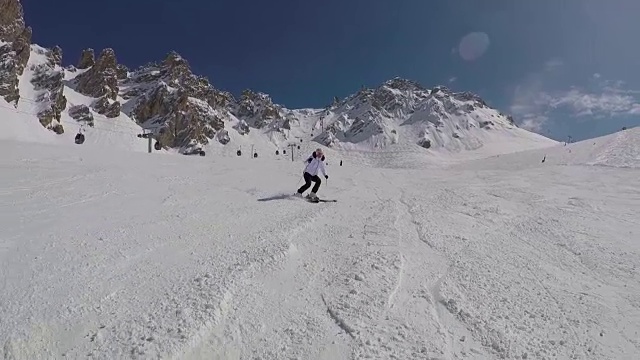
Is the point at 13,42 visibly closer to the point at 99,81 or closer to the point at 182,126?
the point at 99,81

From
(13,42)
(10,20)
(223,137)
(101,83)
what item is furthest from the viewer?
(223,137)

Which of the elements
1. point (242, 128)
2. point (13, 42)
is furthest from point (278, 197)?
point (242, 128)

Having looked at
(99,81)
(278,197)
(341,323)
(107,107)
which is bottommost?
(341,323)

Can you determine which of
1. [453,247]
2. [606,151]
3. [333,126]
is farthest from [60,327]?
[333,126]

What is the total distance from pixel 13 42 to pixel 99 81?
35626 mm

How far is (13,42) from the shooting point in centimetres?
9031

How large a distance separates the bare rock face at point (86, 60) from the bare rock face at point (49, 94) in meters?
43.2

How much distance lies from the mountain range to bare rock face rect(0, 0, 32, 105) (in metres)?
0.19

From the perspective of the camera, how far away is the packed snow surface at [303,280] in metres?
3.81

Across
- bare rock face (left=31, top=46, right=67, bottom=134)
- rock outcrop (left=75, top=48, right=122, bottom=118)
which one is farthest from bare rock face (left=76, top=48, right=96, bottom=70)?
bare rock face (left=31, top=46, right=67, bottom=134)

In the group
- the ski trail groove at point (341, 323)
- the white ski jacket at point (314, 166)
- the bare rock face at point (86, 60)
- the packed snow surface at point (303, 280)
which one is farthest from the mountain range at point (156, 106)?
the ski trail groove at point (341, 323)

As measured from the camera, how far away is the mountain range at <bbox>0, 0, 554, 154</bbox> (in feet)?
296

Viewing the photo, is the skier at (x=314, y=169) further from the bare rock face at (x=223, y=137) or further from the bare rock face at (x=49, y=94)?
the bare rock face at (x=223, y=137)

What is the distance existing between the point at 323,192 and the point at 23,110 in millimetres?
88950
